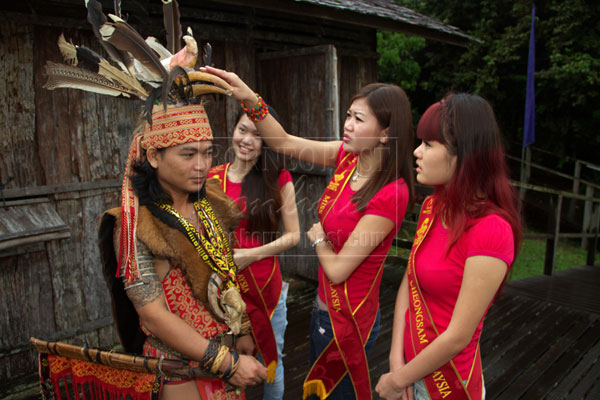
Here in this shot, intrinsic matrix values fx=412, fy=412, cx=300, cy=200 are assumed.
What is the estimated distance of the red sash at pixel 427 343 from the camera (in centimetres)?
166

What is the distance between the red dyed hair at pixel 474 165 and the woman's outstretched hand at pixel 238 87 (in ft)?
3.35

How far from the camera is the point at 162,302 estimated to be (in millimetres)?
1590

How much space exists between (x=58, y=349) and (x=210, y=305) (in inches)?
27.8

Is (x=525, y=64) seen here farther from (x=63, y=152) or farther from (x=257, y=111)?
(x=63, y=152)

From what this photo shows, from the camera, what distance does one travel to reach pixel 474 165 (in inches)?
62.9

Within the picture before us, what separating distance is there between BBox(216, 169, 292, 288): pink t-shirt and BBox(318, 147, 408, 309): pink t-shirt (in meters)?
0.52

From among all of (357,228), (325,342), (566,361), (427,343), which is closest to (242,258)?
(325,342)

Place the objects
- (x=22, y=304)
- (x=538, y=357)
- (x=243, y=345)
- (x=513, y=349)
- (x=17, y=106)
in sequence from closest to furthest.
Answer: (x=243, y=345) → (x=17, y=106) → (x=22, y=304) → (x=538, y=357) → (x=513, y=349)

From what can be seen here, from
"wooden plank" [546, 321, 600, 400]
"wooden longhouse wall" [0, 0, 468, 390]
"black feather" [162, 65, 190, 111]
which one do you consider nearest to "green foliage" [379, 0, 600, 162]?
"wooden plank" [546, 321, 600, 400]

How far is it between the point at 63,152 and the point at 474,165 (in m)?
3.62

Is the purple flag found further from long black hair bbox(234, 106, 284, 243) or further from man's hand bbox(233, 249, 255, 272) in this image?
man's hand bbox(233, 249, 255, 272)

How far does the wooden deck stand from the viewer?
11.4 ft

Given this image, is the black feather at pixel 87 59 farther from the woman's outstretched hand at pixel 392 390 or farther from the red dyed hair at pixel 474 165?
the woman's outstretched hand at pixel 392 390

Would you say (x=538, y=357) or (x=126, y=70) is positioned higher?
(x=126, y=70)
